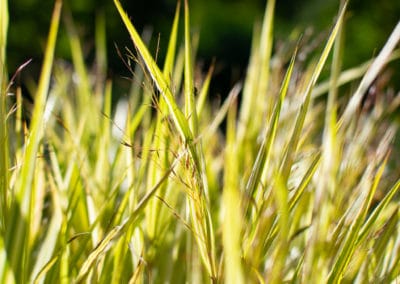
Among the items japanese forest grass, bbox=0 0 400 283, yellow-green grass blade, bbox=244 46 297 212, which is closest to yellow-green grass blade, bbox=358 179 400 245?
japanese forest grass, bbox=0 0 400 283

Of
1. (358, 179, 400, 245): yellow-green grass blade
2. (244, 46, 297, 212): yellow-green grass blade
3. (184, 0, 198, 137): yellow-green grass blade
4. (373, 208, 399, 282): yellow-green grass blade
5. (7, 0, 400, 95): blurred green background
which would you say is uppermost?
(7, 0, 400, 95): blurred green background

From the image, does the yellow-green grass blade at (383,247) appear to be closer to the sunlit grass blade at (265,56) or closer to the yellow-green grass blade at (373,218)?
the yellow-green grass blade at (373,218)

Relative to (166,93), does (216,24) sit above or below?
above

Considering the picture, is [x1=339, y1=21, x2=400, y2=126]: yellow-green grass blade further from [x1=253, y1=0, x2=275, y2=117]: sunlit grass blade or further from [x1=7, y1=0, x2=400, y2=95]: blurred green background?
[x1=7, y1=0, x2=400, y2=95]: blurred green background

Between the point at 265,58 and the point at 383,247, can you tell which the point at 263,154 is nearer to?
the point at 383,247

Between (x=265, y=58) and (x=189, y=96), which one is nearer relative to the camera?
(x=189, y=96)

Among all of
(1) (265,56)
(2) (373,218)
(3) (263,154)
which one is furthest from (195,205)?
(1) (265,56)

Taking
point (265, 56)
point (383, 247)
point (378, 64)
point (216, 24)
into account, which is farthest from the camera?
point (216, 24)

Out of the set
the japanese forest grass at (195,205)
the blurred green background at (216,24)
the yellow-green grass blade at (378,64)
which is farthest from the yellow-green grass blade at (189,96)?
the blurred green background at (216,24)
